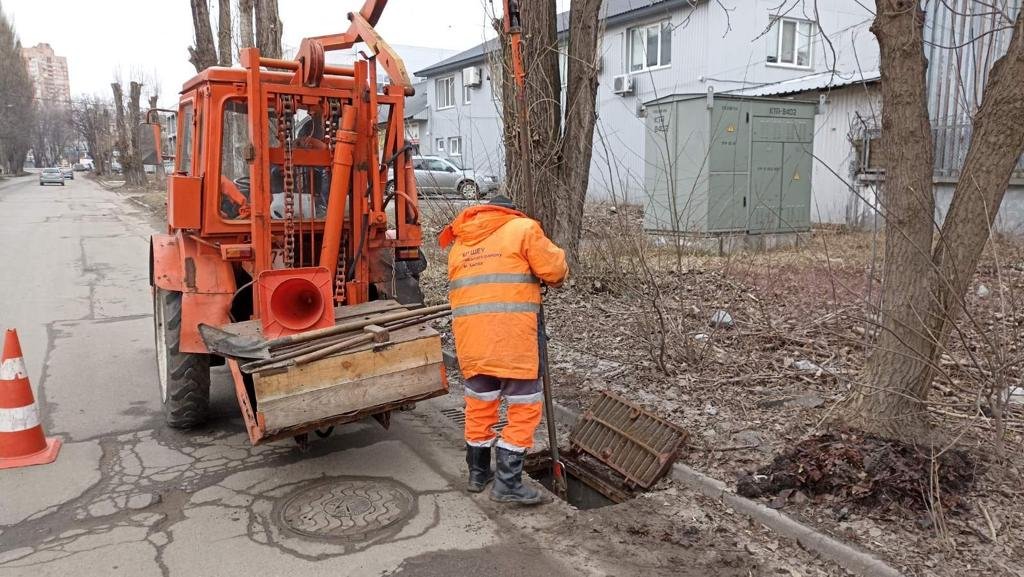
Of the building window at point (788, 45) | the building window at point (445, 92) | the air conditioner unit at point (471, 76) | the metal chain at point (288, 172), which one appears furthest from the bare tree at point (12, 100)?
the metal chain at point (288, 172)

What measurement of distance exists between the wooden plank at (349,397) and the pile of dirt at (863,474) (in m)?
1.84

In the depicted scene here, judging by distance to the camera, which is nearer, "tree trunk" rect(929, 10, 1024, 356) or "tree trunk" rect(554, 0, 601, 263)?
"tree trunk" rect(929, 10, 1024, 356)

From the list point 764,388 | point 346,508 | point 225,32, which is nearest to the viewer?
point 346,508

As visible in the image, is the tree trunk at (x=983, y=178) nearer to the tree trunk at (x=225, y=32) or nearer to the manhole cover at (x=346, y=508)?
the manhole cover at (x=346, y=508)

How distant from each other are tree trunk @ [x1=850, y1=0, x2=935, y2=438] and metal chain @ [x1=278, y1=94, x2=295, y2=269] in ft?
11.4

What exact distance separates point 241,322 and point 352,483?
1353 millimetres

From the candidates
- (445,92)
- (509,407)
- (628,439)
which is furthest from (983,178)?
(445,92)

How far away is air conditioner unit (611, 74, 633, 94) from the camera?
23531 mm

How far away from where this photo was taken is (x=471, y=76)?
32875 mm

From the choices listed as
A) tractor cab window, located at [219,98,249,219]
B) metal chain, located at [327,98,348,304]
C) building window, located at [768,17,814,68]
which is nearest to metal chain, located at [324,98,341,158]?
metal chain, located at [327,98,348,304]

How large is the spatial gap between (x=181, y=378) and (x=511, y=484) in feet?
8.12

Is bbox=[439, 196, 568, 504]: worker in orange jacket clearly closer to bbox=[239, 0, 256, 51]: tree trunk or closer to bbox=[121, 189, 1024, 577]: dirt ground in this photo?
bbox=[121, 189, 1024, 577]: dirt ground

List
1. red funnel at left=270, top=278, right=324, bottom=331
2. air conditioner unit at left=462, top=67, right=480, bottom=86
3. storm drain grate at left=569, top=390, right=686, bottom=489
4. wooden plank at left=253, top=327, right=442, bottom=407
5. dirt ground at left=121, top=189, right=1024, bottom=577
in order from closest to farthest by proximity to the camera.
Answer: dirt ground at left=121, top=189, right=1024, bottom=577, wooden plank at left=253, top=327, right=442, bottom=407, storm drain grate at left=569, top=390, right=686, bottom=489, red funnel at left=270, top=278, right=324, bottom=331, air conditioner unit at left=462, top=67, right=480, bottom=86

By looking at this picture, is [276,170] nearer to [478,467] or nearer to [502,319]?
[502,319]
